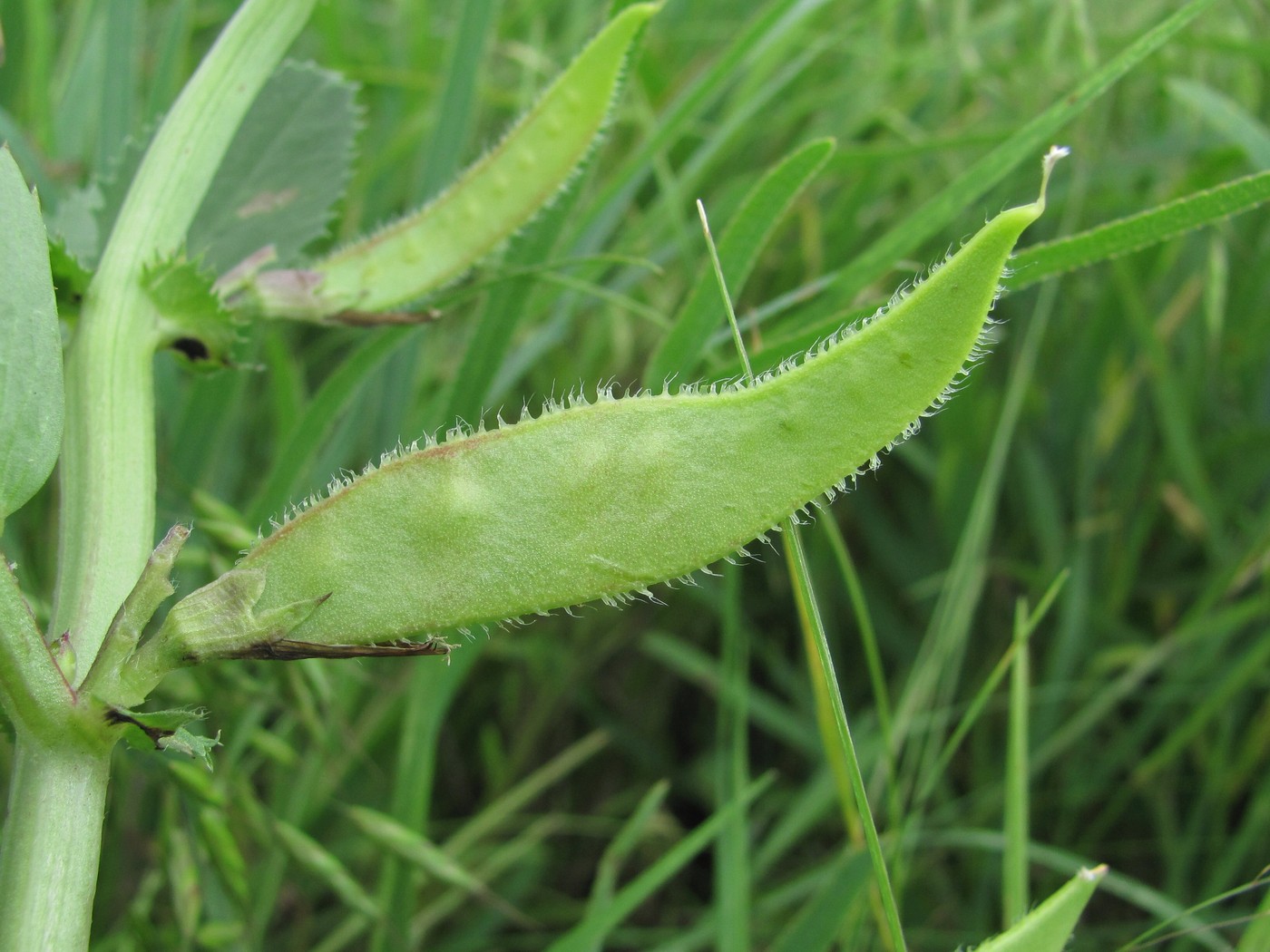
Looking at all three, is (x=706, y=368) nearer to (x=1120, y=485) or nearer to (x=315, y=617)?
(x=315, y=617)

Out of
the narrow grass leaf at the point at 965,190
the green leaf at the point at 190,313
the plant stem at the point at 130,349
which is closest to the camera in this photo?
the plant stem at the point at 130,349

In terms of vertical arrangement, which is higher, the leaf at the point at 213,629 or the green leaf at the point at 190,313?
the green leaf at the point at 190,313

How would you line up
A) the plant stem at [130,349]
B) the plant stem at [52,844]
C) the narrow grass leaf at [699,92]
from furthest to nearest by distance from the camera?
the narrow grass leaf at [699,92] < the plant stem at [130,349] < the plant stem at [52,844]

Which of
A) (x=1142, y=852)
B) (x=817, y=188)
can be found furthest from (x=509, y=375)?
(x=1142, y=852)

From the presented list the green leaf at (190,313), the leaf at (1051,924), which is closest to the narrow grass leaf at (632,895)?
the leaf at (1051,924)

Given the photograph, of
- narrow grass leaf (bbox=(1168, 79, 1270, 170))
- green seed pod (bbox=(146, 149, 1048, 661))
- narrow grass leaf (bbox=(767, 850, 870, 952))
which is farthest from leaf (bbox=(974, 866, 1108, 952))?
narrow grass leaf (bbox=(1168, 79, 1270, 170))

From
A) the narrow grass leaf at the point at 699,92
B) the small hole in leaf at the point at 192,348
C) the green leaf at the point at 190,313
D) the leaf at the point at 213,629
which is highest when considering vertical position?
the narrow grass leaf at the point at 699,92

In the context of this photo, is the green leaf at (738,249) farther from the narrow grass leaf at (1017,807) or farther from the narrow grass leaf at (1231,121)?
the narrow grass leaf at (1231,121)

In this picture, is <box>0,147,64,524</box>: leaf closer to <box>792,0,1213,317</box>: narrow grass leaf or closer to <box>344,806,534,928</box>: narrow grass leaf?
<box>344,806,534,928</box>: narrow grass leaf
